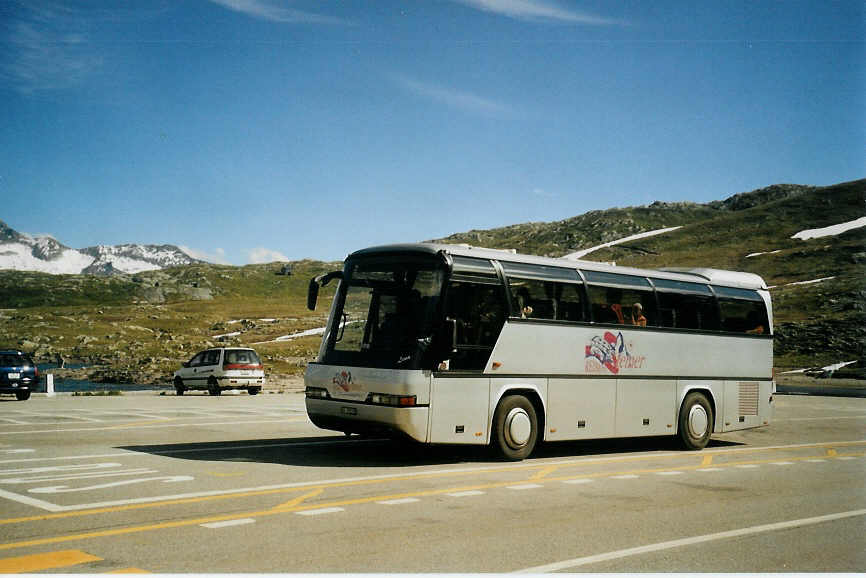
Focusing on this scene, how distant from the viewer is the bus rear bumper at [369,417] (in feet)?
41.9

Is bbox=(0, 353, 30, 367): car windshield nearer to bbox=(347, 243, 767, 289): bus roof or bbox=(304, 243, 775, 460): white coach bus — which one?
bbox=(304, 243, 775, 460): white coach bus

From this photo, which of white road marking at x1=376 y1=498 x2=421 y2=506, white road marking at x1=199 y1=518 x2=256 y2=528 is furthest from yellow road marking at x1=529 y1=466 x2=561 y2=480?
white road marking at x1=199 y1=518 x2=256 y2=528

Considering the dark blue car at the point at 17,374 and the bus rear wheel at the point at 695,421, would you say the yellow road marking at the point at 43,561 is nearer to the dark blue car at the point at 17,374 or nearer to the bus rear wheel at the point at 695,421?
the bus rear wheel at the point at 695,421

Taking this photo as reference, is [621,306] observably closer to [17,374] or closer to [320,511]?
[320,511]

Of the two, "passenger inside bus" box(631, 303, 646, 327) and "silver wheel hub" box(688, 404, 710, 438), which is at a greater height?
"passenger inside bus" box(631, 303, 646, 327)

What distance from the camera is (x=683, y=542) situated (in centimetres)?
820

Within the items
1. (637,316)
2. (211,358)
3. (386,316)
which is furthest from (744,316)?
(211,358)

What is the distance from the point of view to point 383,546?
7621 millimetres

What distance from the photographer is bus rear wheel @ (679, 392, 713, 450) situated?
17531mm

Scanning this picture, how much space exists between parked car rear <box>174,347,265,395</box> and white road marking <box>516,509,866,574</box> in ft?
92.7

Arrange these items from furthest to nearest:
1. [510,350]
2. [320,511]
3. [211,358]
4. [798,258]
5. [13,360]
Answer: [798,258] → [211,358] → [13,360] → [510,350] → [320,511]

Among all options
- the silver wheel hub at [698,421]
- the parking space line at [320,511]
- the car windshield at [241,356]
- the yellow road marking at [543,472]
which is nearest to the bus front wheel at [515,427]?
the yellow road marking at [543,472]

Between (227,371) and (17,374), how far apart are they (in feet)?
26.6

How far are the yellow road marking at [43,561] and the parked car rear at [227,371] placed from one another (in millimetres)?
28701
